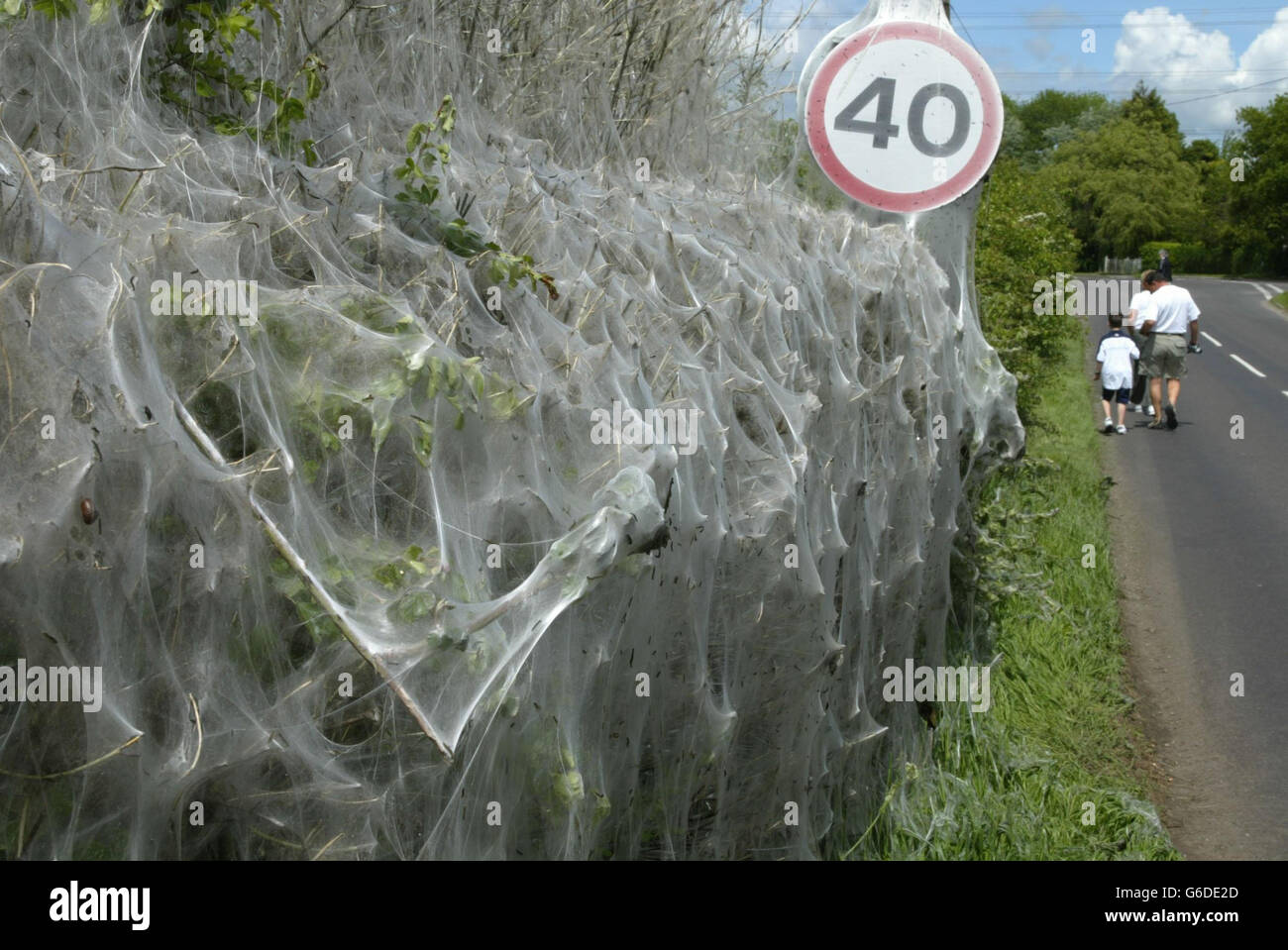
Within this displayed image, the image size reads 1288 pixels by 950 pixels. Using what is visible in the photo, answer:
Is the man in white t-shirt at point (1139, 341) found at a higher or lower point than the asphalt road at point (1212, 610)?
higher

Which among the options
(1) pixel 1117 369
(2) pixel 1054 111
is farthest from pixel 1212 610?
(2) pixel 1054 111

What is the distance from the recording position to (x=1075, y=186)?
85.8m

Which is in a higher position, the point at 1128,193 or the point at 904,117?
the point at 1128,193

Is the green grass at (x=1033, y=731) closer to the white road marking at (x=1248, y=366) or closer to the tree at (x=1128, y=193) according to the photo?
the white road marking at (x=1248, y=366)

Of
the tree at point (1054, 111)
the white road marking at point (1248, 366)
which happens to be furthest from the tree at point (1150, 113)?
the white road marking at point (1248, 366)

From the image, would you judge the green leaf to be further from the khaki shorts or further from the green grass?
the khaki shorts

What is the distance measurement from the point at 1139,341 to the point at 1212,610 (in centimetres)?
942

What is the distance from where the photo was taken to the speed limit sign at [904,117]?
6070 mm

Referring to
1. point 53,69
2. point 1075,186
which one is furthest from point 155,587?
point 1075,186

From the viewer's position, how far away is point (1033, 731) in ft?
21.0

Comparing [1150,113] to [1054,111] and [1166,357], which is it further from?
[1166,357]

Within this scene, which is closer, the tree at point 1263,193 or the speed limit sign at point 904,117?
the speed limit sign at point 904,117

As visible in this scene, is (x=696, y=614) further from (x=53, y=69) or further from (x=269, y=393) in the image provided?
(x=53, y=69)

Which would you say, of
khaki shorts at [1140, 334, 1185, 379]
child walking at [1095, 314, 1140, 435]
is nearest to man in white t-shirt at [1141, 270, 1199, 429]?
khaki shorts at [1140, 334, 1185, 379]
